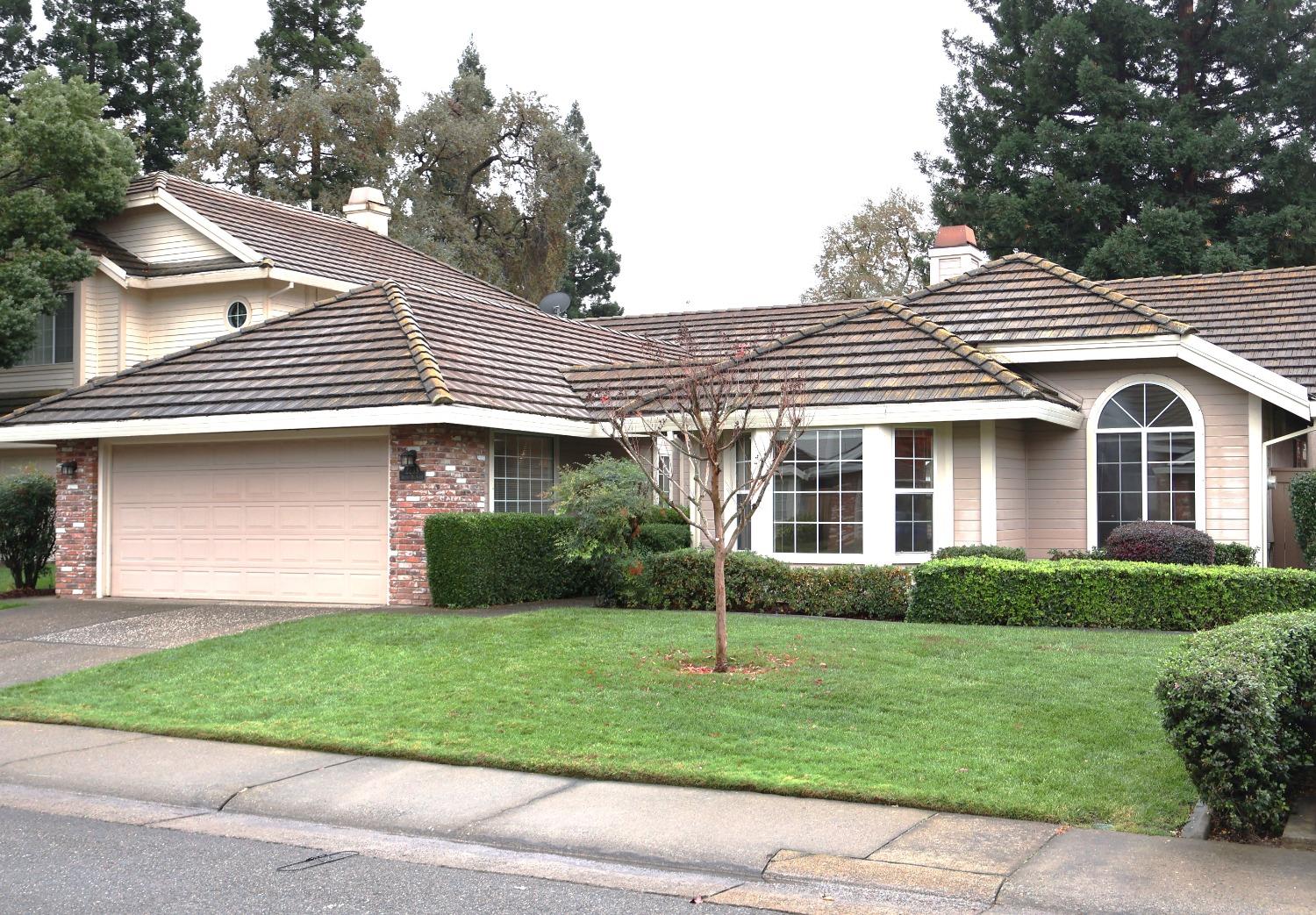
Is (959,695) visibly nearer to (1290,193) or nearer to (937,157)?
(1290,193)

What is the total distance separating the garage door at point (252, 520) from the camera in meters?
17.2

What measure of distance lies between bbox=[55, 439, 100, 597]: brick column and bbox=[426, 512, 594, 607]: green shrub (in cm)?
593

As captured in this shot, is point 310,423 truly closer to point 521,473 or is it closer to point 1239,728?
point 521,473

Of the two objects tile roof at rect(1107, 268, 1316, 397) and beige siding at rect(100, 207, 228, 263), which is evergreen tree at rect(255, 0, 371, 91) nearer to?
beige siding at rect(100, 207, 228, 263)

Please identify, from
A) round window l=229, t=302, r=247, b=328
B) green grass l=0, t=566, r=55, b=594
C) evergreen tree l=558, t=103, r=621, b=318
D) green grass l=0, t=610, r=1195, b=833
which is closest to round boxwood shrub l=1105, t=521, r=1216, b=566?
green grass l=0, t=610, r=1195, b=833

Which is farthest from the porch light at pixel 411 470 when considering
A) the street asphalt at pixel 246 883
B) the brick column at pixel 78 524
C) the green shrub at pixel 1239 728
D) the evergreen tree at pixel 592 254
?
the evergreen tree at pixel 592 254

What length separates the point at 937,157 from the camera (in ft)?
136

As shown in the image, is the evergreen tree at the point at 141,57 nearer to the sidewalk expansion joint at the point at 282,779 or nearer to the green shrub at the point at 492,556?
the green shrub at the point at 492,556

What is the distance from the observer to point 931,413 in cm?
1678

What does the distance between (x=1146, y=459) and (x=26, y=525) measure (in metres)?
17.2

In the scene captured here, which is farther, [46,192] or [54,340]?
[54,340]

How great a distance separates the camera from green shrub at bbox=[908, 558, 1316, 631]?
44.4ft

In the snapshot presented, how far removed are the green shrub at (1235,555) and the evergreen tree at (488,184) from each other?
2838 centimetres

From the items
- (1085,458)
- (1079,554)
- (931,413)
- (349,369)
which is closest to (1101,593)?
(1079,554)
